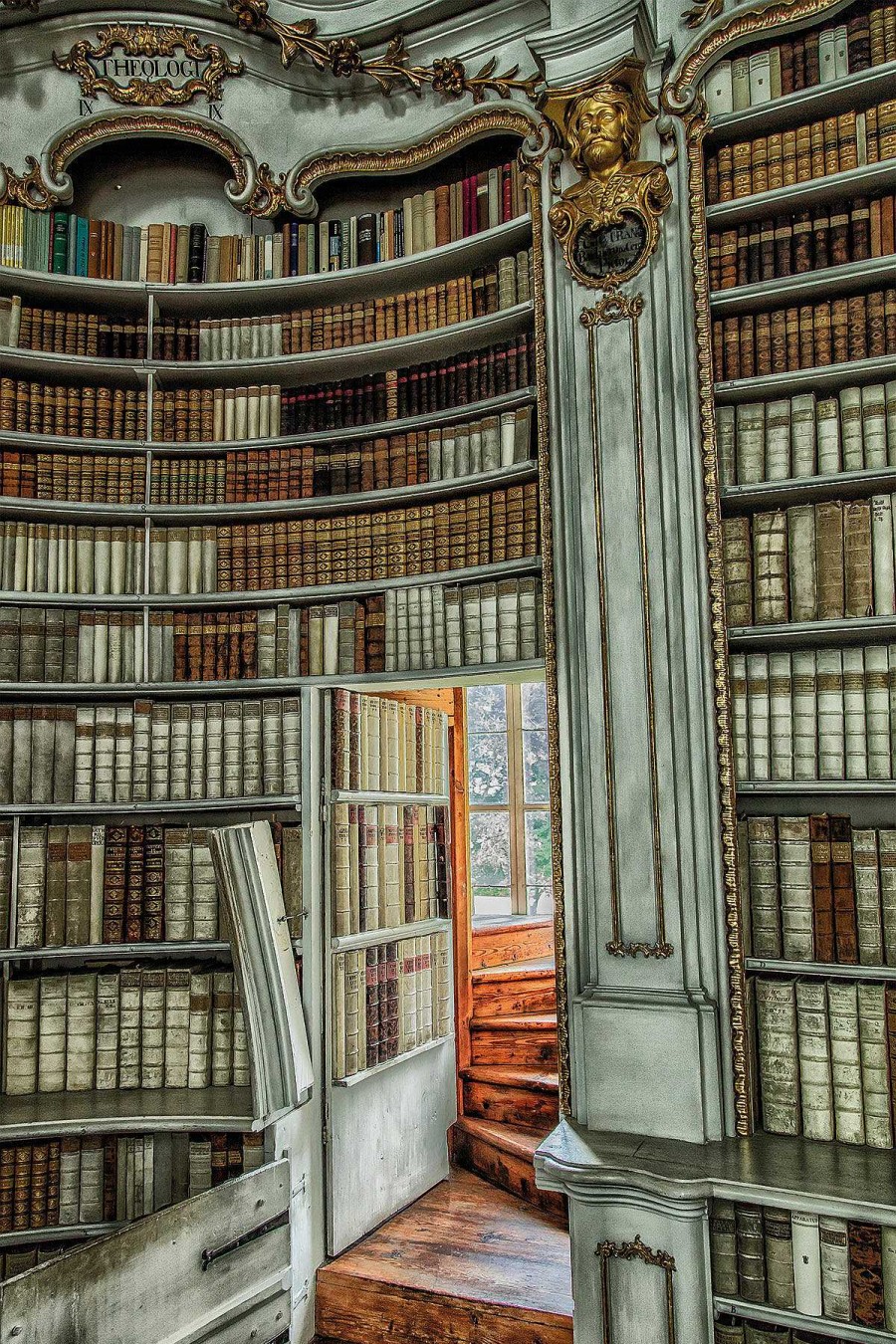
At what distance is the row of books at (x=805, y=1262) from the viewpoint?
1.83 meters

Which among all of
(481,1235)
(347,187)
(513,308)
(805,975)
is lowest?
(481,1235)

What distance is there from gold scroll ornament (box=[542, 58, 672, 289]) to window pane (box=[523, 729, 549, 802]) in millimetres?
3913

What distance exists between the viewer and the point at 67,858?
2822 mm

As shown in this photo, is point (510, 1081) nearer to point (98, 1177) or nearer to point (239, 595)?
point (98, 1177)

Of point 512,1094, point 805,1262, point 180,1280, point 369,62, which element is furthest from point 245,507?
point 805,1262

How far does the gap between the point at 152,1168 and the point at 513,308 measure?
2506 millimetres

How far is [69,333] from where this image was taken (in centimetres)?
300

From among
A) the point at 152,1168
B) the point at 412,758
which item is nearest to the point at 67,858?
the point at 152,1168

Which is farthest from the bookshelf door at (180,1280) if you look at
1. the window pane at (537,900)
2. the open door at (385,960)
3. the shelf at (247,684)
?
the window pane at (537,900)

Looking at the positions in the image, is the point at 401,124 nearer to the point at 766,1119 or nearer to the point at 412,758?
the point at 412,758

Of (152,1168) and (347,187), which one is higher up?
(347,187)

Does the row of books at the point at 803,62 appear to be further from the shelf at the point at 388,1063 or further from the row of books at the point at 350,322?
the shelf at the point at 388,1063

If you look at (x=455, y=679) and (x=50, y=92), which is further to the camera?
(x=50, y=92)

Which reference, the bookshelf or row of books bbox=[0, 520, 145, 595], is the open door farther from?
row of books bbox=[0, 520, 145, 595]
